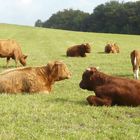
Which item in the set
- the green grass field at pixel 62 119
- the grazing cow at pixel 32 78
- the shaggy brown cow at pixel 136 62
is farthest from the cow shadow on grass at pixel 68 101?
the shaggy brown cow at pixel 136 62

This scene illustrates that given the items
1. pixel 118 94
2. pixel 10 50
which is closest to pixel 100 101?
pixel 118 94

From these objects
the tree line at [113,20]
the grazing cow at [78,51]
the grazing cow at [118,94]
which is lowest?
the grazing cow at [78,51]

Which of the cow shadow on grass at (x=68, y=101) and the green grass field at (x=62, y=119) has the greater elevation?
the green grass field at (x=62, y=119)

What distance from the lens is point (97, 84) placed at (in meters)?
12.6

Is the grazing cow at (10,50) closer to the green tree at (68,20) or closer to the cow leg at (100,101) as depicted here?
the cow leg at (100,101)

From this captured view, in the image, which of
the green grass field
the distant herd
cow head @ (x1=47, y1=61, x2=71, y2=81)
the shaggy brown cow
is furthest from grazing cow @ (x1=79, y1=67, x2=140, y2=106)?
the shaggy brown cow

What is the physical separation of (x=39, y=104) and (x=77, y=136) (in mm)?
3447

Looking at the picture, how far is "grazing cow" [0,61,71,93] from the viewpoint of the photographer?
1421cm

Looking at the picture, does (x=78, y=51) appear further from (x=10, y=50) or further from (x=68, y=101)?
(x=68, y=101)

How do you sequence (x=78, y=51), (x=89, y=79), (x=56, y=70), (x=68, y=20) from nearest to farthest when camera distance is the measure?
(x=89, y=79) → (x=56, y=70) → (x=78, y=51) → (x=68, y=20)

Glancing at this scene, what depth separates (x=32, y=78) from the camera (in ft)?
47.4

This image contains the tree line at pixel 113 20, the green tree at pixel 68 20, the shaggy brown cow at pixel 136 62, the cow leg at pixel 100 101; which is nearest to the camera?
the cow leg at pixel 100 101

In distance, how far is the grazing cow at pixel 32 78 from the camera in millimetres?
14211

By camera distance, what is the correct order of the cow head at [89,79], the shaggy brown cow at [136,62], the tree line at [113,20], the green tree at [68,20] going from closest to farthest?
the cow head at [89,79] → the shaggy brown cow at [136,62] → the tree line at [113,20] → the green tree at [68,20]
